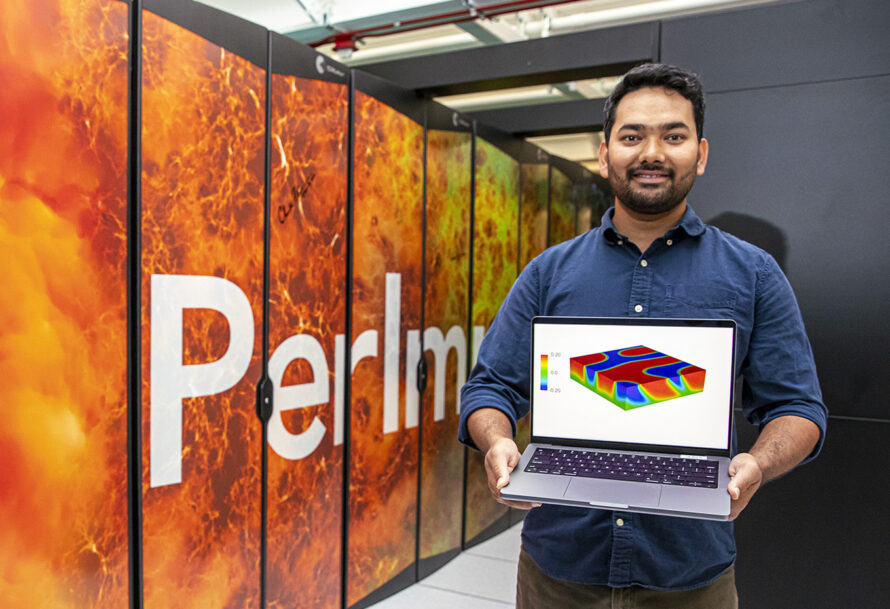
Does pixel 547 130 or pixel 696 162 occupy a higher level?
pixel 547 130

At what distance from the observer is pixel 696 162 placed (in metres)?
1.16

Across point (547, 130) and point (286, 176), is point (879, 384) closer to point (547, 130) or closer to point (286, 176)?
point (286, 176)

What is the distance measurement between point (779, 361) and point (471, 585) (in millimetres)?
2762

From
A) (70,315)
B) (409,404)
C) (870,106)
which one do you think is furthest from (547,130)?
(70,315)

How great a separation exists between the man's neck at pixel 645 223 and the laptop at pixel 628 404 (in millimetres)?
175

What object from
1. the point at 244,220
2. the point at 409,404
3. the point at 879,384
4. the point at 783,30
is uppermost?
the point at 783,30

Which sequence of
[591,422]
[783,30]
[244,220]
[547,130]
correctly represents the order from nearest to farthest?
[591,422] → [783,30] → [244,220] → [547,130]

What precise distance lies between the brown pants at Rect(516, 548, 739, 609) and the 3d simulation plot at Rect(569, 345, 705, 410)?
1.00ft

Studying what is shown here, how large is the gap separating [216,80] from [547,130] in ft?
8.11

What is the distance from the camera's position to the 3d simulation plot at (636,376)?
1.12 meters

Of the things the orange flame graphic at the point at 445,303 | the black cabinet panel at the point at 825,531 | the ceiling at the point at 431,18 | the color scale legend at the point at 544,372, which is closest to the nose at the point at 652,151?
the color scale legend at the point at 544,372

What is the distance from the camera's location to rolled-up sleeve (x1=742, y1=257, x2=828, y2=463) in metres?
1.09

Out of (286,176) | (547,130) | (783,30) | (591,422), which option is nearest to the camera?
(591,422)

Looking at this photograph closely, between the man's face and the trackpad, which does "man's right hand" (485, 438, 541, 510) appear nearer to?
the trackpad
